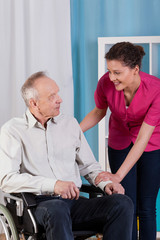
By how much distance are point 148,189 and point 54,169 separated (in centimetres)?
69

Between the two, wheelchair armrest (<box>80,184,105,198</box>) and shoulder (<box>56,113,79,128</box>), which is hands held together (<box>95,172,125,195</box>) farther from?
shoulder (<box>56,113,79,128</box>)

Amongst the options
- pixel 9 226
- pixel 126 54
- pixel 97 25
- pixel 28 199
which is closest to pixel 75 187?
pixel 28 199

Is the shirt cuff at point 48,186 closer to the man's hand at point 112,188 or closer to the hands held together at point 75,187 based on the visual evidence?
the hands held together at point 75,187

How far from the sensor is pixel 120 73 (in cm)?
233

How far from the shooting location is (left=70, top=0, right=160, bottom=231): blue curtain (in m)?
3.25

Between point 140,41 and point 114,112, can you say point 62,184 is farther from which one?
point 140,41

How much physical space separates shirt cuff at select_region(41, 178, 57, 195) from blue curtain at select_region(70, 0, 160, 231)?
4.39 ft

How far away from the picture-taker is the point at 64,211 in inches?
76.0

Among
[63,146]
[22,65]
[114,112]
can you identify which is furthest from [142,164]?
[22,65]

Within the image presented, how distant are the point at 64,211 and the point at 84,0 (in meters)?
1.91

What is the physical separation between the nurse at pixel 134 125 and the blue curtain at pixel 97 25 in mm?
655

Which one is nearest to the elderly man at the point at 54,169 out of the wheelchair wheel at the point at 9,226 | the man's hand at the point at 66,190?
the man's hand at the point at 66,190

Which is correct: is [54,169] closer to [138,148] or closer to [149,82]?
[138,148]

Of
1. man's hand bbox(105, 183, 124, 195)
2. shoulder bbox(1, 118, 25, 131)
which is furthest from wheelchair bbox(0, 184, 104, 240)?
shoulder bbox(1, 118, 25, 131)
